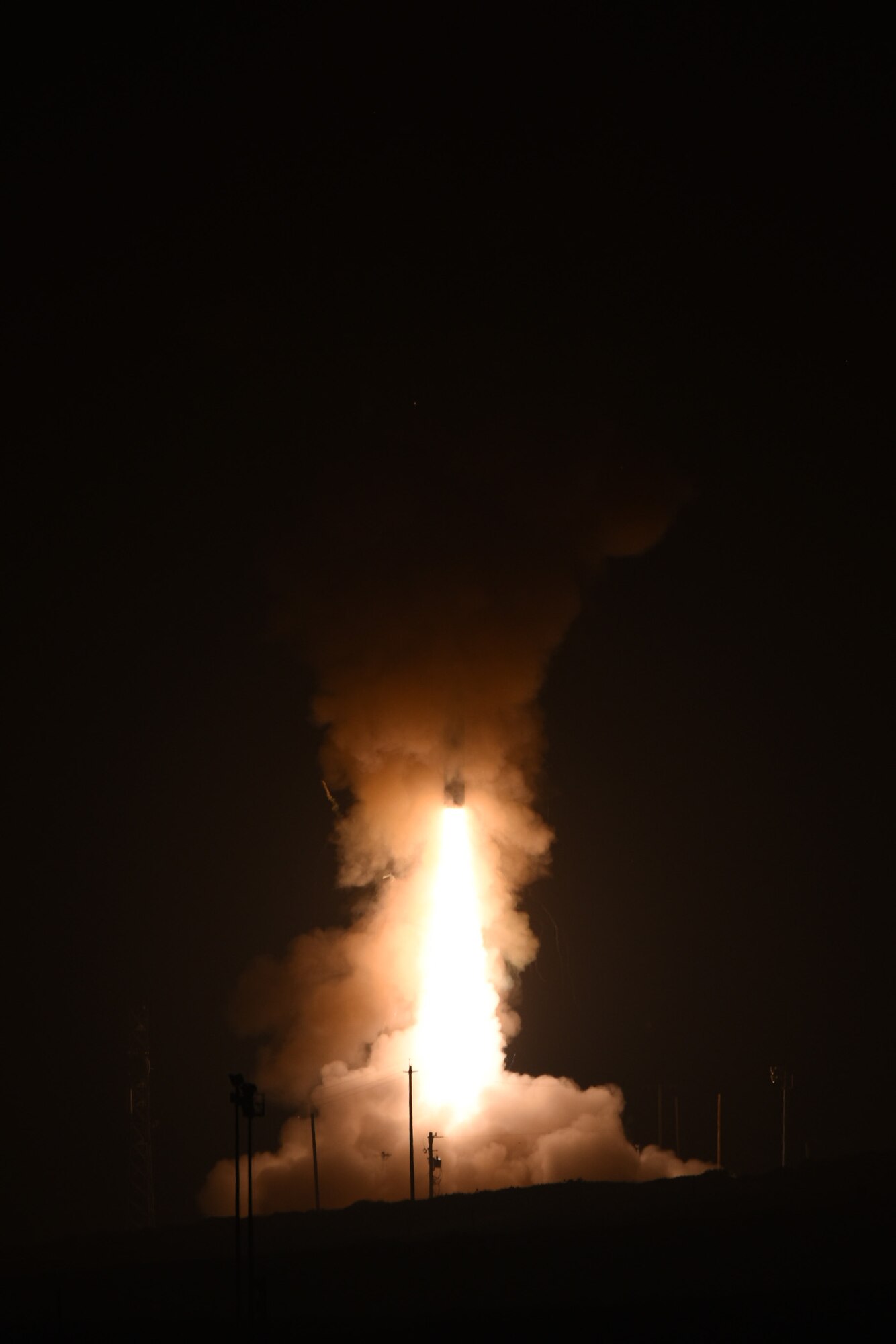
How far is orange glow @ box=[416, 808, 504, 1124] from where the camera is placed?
208 ft

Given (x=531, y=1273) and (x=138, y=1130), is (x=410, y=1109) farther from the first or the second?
(x=138, y=1130)

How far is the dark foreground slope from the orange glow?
12.4 m

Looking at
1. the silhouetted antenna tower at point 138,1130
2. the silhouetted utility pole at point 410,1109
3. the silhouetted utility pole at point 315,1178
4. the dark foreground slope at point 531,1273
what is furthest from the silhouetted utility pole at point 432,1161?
the silhouetted antenna tower at point 138,1130

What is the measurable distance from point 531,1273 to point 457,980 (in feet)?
73.6

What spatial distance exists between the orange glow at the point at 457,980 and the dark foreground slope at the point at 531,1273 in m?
12.4

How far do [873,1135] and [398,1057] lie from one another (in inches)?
1126

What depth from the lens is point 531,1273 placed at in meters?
41.7

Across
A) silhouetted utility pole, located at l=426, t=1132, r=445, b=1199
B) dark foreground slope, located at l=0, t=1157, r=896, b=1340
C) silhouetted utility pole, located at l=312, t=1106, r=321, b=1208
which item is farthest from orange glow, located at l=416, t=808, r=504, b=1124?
dark foreground slope, located at l=0, t=1157, r=896, b=1340

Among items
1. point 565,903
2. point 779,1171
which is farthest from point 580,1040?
point 779,1171

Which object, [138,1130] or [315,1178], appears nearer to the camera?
[315,1178]

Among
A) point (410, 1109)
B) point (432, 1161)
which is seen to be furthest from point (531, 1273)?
point (432, 1161)

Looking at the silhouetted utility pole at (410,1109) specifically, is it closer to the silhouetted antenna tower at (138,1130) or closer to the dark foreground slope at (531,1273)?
the dark foreground slope at (531,1273)

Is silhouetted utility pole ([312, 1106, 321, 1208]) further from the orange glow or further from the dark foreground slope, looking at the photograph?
the orange glow

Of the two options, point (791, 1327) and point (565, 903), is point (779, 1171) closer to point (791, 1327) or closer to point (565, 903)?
point (791, 1327)
